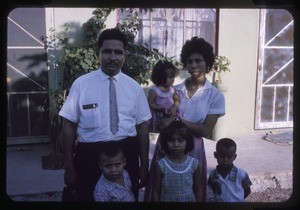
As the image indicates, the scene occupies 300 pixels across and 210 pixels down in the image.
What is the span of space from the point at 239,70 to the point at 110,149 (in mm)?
827

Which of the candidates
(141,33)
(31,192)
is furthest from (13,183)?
(141,33)

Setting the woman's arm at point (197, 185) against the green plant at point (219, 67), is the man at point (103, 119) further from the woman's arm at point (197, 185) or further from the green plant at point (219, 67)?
the green plant at point (219, 67)

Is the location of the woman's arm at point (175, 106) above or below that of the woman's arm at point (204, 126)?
above

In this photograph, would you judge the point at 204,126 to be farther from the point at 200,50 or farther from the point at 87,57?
the point at 87,57

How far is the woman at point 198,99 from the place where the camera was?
1.49 meters

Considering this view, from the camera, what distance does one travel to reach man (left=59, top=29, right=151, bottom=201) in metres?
1.42

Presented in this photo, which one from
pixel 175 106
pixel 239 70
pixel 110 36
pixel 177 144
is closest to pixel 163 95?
pixel 175 106

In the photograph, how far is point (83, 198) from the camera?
4.75 ft

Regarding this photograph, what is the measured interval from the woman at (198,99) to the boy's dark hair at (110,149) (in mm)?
162

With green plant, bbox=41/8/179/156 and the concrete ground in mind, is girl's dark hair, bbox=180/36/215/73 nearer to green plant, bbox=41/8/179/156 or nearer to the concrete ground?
green plant, bbox=41/8/179/156

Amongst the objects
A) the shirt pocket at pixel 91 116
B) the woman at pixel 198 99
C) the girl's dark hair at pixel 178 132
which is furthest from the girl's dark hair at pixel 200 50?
the shirt pocket at pixel 91 116

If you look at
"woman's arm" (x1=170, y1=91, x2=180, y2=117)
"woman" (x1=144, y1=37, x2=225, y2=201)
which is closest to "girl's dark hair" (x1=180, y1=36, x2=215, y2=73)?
"woman" (x1=144, y1=37, x2=225, y2=201)

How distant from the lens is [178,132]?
149 cm

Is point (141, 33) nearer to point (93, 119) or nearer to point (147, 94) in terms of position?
point (147, 94)
